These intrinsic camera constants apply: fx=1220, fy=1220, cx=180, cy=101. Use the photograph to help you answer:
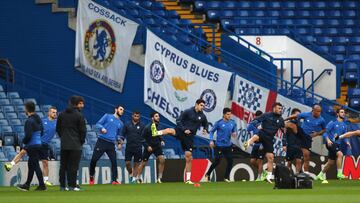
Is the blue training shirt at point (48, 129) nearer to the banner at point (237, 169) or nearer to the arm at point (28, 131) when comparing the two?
the banner at point (237, 169)

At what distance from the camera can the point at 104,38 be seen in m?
37.5

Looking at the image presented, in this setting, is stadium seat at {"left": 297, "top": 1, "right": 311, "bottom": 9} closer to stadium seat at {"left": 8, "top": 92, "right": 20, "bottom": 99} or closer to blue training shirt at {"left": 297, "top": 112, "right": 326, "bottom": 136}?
blue training shirt at {"left": 297, "top": 112, "right": 326, "bottom": 136}

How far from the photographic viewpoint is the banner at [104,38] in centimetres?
3741

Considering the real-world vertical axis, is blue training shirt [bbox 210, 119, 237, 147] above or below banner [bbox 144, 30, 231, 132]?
below

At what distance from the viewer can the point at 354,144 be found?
3675cm

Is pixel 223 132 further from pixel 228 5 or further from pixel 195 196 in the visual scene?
pixel 195 196

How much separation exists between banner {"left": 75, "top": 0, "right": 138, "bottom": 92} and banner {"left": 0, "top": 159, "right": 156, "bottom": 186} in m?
5.09

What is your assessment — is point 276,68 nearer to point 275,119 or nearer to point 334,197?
point 275,119

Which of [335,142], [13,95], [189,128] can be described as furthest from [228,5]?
[189,128]

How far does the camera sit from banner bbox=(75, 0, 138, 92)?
37.4 meters

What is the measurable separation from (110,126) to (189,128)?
2.10m

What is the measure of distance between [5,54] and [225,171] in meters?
8.63

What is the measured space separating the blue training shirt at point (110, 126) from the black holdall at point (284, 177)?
20.3 ft

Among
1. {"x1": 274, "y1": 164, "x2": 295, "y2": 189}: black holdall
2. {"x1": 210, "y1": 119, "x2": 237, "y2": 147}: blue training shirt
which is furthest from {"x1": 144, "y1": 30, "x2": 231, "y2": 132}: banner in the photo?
{"x1": 274, "y1": 164, "x2": 295, "y2": 189}: black holdall
